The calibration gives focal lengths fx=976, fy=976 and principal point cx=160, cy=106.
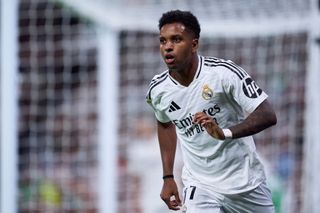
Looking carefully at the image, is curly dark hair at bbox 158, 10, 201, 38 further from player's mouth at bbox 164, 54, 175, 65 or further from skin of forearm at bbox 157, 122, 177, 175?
skin of forearm at bbox 157, 122, 177, 175

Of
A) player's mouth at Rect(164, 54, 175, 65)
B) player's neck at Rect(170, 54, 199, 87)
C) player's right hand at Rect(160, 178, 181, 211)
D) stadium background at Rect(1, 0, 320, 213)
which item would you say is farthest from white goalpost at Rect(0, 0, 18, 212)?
player's mouth at Rect(164, 54, 175, 65)

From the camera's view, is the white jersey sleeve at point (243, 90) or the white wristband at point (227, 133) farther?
the white jersey sleeve at point (243, 90)

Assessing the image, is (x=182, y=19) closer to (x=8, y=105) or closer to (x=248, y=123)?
(x=248, y=123)

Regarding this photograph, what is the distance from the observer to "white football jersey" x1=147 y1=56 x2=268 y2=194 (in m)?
4.74

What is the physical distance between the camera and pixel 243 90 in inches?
185

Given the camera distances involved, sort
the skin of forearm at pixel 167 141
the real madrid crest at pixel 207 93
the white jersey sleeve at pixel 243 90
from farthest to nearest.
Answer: the skin of forearm at pixel 167 141 < the real madrid crest at pixel 207 93 < the white jersey sleeve at pixel 243 90

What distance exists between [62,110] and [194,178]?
4.41 meters

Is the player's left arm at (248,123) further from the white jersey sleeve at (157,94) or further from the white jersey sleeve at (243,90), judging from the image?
the white jersey sleeve at (157,94)

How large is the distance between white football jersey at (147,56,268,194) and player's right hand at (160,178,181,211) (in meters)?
0.09

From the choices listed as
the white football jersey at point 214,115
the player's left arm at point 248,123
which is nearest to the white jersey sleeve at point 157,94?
the white football jersey at point 214,115

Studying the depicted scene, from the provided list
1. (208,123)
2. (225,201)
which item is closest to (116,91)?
(225,201)

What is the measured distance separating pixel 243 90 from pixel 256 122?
0.61 ft

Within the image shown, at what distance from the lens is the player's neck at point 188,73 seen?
483cm

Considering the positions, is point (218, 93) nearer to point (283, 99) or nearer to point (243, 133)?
point (243, 133)
